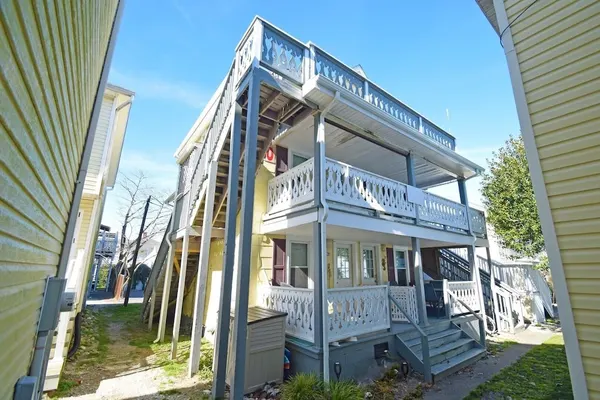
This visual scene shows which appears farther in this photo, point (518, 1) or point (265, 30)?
point (265, 30)

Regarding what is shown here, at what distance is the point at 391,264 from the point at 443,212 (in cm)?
293

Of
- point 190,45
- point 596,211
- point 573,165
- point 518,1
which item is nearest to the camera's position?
point 596,211

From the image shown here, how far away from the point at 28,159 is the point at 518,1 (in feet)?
17.4

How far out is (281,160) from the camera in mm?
8172

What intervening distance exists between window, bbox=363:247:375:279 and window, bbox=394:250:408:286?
1.42m

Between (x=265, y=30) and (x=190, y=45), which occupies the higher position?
(x=190, y=45)

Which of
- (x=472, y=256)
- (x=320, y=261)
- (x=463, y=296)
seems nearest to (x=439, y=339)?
(x=463, y=296)

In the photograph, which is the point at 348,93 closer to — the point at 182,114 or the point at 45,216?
the point at 45,216

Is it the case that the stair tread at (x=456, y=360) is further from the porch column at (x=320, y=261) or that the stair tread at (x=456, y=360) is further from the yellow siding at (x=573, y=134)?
the yellow siding at (x=573, y=134)

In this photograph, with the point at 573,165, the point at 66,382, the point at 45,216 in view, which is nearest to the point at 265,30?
the point at 45,216

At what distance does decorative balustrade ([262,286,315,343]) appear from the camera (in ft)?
18.6

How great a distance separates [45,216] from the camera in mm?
2170

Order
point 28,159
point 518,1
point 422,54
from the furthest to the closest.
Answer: point 422,54
point 518,1
point 28,159

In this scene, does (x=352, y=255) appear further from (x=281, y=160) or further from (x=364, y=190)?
(x=281, y=160)
